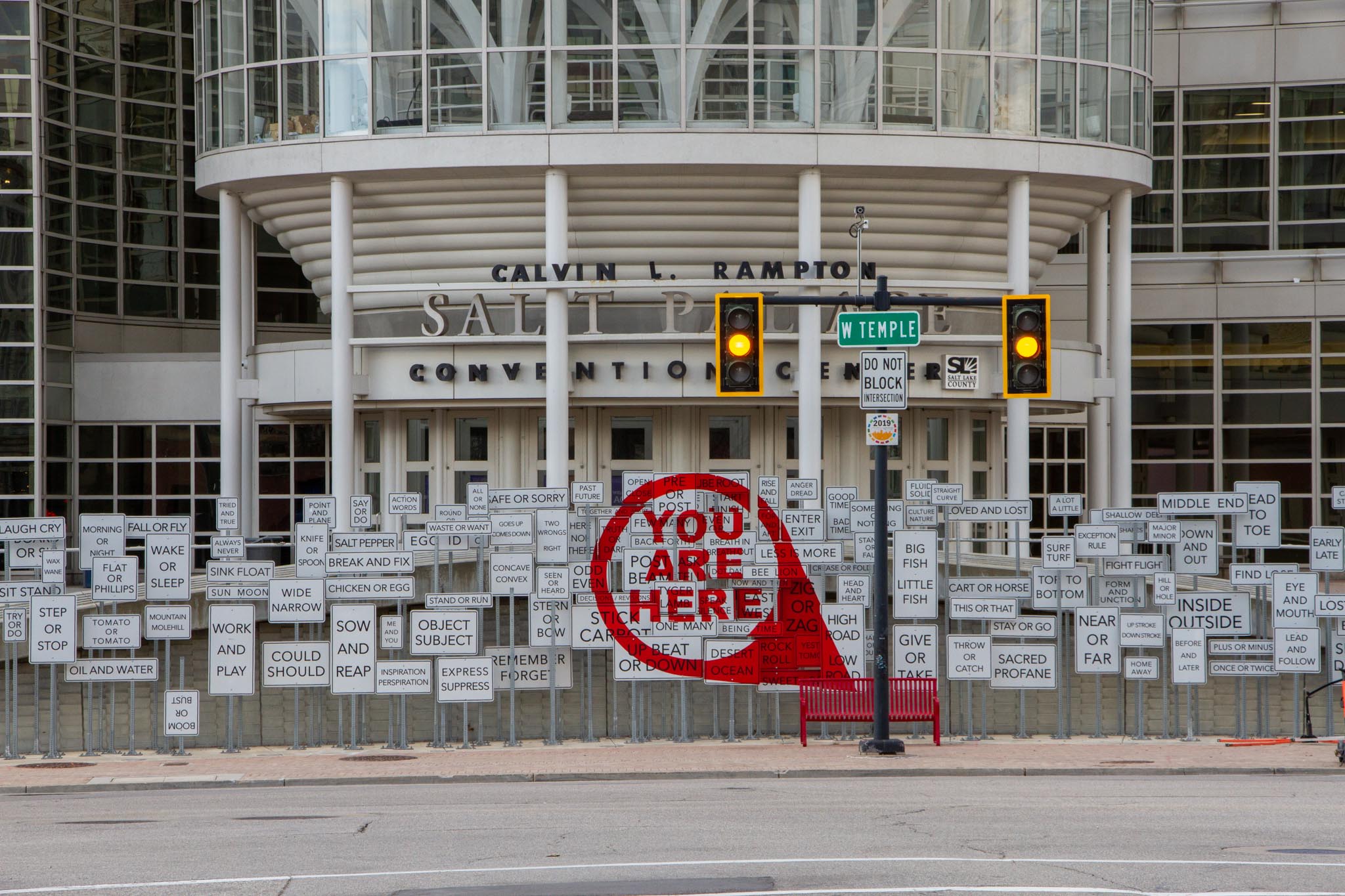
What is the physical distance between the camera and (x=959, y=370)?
106 feet

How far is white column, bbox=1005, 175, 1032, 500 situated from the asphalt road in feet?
48.7

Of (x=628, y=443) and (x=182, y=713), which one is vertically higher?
(x=628, y=443)

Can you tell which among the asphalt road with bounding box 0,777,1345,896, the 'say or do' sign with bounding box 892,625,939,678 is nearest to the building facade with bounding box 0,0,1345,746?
the 'say or do' sign with bounding box 892,625,939,678

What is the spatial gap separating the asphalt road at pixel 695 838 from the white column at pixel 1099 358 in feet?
59.6

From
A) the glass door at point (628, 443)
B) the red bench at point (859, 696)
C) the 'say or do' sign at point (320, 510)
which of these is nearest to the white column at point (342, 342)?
the glass door at point (628, 443)

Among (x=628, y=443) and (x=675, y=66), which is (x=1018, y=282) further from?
(x=628, y=443)

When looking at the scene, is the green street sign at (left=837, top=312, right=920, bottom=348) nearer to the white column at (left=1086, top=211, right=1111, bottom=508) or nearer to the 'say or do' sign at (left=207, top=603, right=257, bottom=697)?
the 'say or do' sign at (left=207, top=603, right=257, bottom=697)

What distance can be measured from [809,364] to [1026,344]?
15.0 meters

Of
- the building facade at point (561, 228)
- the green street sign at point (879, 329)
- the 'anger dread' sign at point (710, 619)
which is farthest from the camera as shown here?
the building facade at point (561, 228)

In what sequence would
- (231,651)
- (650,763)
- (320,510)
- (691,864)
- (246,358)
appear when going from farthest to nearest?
(246,358), (320,510), (231,651), (650,763), (691,864)

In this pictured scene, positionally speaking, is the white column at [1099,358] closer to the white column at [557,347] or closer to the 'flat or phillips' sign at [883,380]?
the white column at [557,347]

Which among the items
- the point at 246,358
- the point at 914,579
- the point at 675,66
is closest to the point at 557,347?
the point at 675,66

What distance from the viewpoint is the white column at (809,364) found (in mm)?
31359

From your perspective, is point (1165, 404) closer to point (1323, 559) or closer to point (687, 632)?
point (1323, 559)
